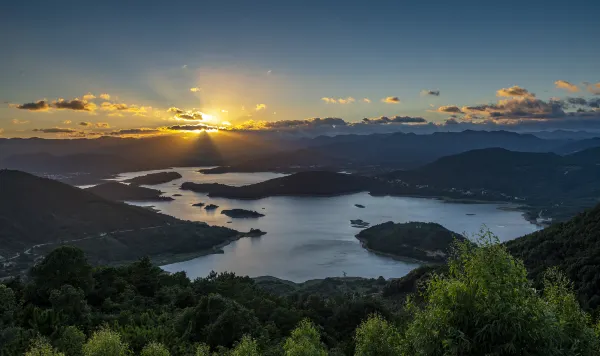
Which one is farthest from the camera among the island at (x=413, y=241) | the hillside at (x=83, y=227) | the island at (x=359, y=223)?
the island at (x=359, y=223)

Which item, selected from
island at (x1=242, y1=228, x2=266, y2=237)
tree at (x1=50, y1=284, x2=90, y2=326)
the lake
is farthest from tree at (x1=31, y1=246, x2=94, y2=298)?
island at (x1=242, y1=228, x2=266, y2=237)

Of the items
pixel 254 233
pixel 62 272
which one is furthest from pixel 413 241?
pixel 62 272

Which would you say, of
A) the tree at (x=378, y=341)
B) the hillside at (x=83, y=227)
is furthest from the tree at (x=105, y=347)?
the hillside at (x=83, y=227)

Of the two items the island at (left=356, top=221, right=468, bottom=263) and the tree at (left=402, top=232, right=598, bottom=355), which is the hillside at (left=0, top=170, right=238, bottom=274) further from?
the tree at (left=402, top=232, right=598, bottom=355)

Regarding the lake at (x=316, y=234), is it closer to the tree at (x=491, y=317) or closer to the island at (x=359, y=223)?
the island at (x=359, y=223)

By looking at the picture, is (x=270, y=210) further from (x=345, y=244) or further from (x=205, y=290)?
(x=205, y=290)

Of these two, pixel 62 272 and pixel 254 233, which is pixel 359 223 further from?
Result: pixel 62 272

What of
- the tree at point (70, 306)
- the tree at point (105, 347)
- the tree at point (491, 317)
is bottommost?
the tree at point (70, 306)
